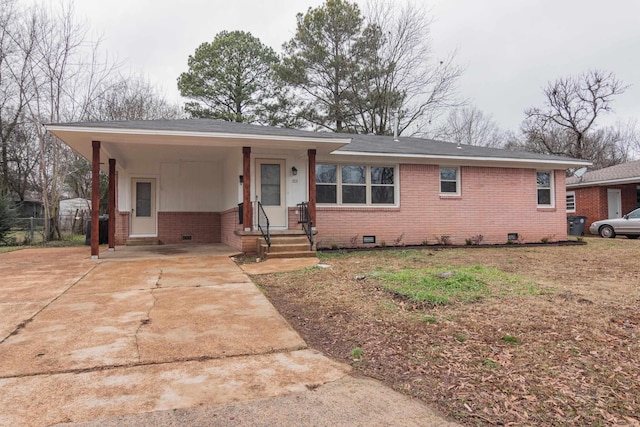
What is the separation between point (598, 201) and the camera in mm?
18188

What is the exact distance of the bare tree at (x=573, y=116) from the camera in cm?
2702

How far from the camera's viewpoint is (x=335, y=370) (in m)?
2.87

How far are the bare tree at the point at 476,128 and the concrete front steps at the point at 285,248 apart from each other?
1086 inches

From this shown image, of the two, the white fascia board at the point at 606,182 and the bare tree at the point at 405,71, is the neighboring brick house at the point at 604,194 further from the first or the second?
the bare tree at the point at 405,71

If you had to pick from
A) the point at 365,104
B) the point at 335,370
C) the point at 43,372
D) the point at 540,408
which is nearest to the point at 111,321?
the point at 43,372

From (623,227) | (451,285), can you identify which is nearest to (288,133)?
(451,285)

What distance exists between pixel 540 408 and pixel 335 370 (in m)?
1.30

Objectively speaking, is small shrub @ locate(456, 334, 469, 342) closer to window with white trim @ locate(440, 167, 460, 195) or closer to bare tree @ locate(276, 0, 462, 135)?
window with white trim @ locate(440, 167, 460, 195)

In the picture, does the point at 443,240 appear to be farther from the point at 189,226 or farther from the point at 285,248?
the point at 189,226

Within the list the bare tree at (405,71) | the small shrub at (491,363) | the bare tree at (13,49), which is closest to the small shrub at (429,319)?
the small shrub at (491,363)

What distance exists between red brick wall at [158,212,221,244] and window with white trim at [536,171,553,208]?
10.7 m

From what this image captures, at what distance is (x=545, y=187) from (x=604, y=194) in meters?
7.44

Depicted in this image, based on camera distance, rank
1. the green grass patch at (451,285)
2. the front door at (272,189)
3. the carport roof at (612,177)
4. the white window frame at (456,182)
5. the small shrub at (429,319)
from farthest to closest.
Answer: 1. the carport roof at (612,177)
2. the white window frame at (456,182)
3. the front door at (272,189)
4. the green grass patch at (451,285)
5. the small shrub at (429,319)

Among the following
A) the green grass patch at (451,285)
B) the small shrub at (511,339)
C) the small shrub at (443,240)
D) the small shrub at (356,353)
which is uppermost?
the small shrub at (443,240)
